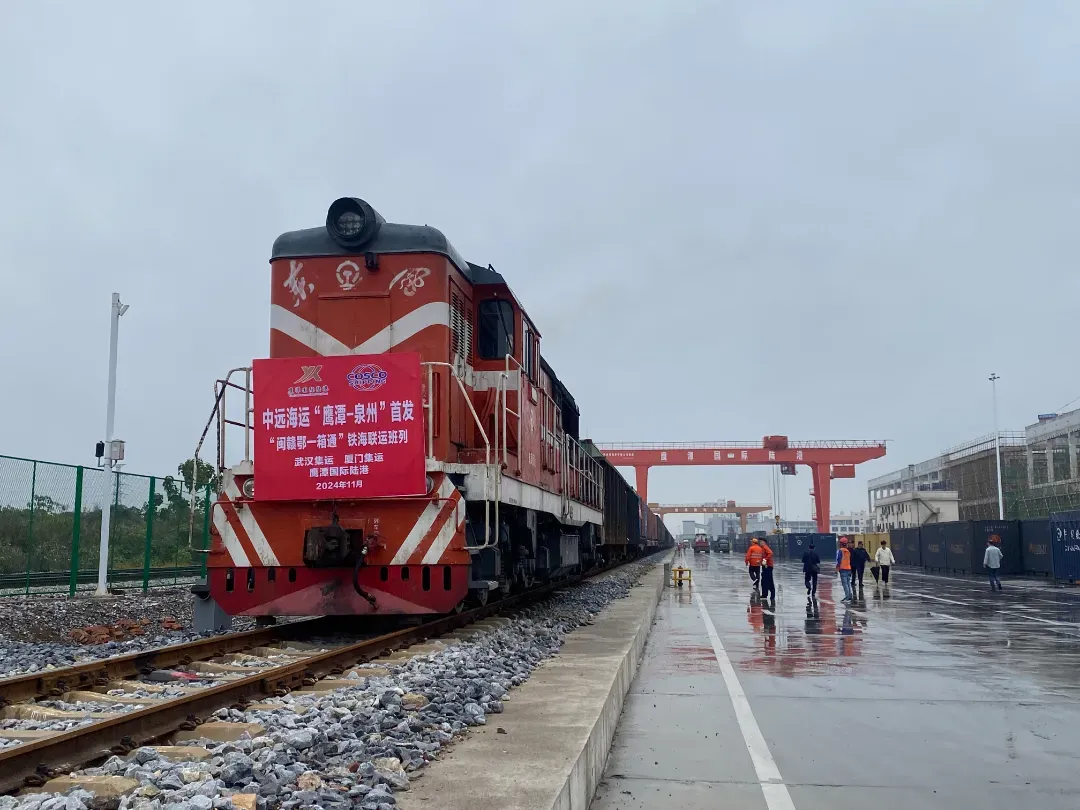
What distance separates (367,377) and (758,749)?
479cm

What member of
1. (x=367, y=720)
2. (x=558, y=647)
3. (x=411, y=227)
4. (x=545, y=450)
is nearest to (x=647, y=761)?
(x=367, y=720)

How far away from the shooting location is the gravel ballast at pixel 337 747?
332cm

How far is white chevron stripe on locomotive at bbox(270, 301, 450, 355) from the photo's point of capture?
964cm

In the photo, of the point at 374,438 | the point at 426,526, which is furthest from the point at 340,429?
the point at 426,526

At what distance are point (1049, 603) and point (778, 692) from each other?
1323cm

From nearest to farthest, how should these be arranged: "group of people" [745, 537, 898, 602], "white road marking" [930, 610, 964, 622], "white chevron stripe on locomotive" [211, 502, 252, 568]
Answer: "white chevron stripe on locomotive" [211, 502, 252, 568] < "white road marking" [930, 610, 964, 622] < "group of people" [745, 537, 898, 602]

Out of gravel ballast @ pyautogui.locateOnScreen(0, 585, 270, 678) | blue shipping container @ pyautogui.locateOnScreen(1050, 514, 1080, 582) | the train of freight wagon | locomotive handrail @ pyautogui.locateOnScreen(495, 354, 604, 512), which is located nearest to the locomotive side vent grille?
the train of freight wagon

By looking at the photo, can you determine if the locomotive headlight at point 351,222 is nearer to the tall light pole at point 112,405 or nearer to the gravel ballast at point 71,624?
the gravel ballast at point 71,624

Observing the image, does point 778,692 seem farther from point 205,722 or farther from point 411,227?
point 411,227

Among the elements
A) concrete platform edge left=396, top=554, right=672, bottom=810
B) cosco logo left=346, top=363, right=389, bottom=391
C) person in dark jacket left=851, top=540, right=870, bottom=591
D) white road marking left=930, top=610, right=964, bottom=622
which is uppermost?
cosco logo left=346, top=363, right=389, bottom=391

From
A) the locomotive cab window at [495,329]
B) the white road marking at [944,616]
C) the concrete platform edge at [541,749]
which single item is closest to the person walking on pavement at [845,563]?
the white road marking at [944,616]

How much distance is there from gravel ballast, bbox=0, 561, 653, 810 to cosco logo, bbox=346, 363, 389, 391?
267 cm

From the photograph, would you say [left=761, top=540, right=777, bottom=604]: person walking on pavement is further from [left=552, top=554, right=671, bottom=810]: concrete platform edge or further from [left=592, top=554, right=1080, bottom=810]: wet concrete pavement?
[left=552, top=554, right=671, bottom=810]: concrete platform edge

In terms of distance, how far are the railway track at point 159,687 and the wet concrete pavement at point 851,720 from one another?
215 centimetres
